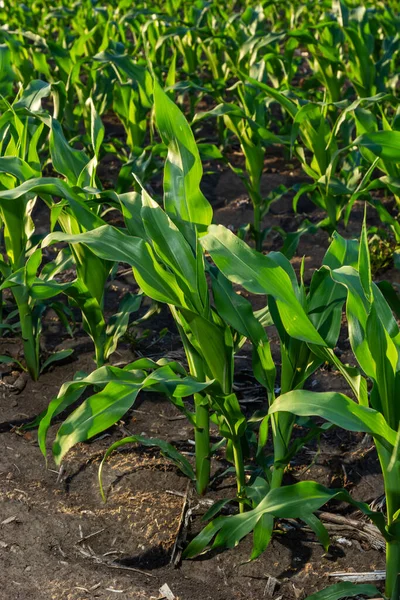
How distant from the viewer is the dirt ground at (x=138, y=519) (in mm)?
1995

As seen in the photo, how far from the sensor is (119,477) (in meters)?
2.37

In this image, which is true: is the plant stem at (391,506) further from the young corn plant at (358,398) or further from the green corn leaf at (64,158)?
the green corn leaf at (64,158)

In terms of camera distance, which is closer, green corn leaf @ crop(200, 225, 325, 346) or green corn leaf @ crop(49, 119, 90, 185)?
green corn leaf @ crop(200, 225, 325, 346)

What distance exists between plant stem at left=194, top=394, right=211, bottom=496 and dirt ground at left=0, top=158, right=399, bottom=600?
50 millimetres

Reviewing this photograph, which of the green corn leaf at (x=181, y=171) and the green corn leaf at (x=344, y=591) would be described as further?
the green corn leaf at (x=181, y=171)

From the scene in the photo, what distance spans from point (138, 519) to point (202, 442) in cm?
28

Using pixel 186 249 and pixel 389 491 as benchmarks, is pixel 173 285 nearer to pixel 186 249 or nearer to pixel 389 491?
pixel 186 249

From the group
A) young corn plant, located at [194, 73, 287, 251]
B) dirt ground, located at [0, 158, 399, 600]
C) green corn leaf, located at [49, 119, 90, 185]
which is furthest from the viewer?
young corn plant, located at [194, 73, 287, 251]

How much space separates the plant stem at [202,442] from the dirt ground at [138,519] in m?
0.05

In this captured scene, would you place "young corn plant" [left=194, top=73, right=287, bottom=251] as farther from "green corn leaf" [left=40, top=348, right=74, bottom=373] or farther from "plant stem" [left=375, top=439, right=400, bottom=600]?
"plant stem" [left=375, top=439, right=400, bottom=600]

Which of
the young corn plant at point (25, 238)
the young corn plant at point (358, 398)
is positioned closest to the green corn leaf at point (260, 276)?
the young corn plant at point (358, 398)

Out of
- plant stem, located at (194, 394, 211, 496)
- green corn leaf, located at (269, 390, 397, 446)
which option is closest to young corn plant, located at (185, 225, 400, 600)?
green corn leaf, located at (269, 390, 397, 446)

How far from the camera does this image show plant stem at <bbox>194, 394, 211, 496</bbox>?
213 cm

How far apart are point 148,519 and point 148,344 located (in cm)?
91
